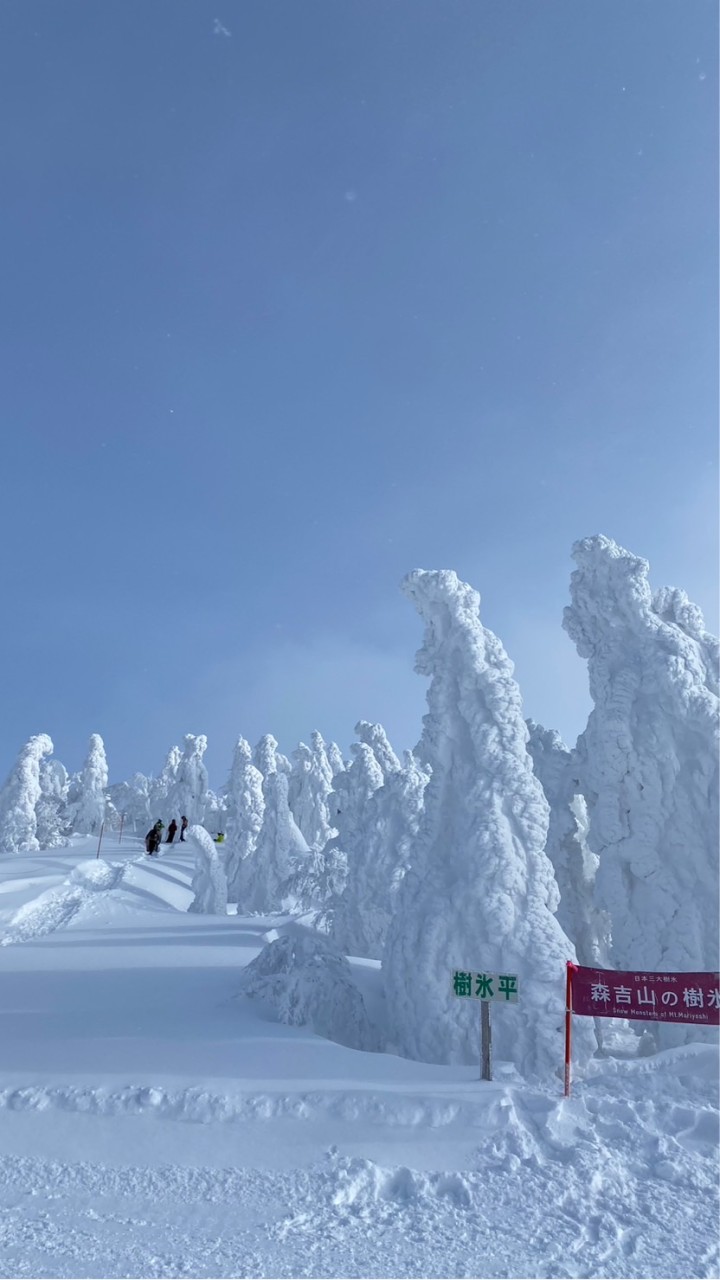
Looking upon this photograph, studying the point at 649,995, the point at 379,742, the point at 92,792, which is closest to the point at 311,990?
the point at 649,995

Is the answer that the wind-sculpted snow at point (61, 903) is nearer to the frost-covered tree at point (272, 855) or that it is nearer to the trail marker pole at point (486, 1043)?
the frost-covered tree at point (272, 855)

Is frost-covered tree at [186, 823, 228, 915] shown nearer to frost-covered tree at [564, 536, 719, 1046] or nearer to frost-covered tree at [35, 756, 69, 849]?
frost-covered tree at [564, 536, 719, 1046]

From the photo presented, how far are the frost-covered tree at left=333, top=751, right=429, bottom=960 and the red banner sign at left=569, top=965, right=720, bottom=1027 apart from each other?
480 inches

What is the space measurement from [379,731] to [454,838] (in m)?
36.2

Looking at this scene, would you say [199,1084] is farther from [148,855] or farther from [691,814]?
[148,855]

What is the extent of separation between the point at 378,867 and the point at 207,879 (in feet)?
27.3

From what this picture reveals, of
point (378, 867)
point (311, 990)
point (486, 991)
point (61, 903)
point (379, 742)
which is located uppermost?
point (379, 742)

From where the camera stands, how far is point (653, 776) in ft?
46.8

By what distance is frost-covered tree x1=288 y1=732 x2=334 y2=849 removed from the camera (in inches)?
2079

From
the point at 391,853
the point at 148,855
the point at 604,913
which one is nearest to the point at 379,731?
the point at 148,855

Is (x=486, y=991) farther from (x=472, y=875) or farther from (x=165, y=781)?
(x=165, y=781)

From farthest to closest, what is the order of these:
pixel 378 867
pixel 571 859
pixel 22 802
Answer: pixel 22 802 < pixel 378 867 < pixel 571 859

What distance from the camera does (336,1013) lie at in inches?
410

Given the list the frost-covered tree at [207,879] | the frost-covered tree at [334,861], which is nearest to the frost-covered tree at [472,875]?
the frost-covered tree at [334,861]
